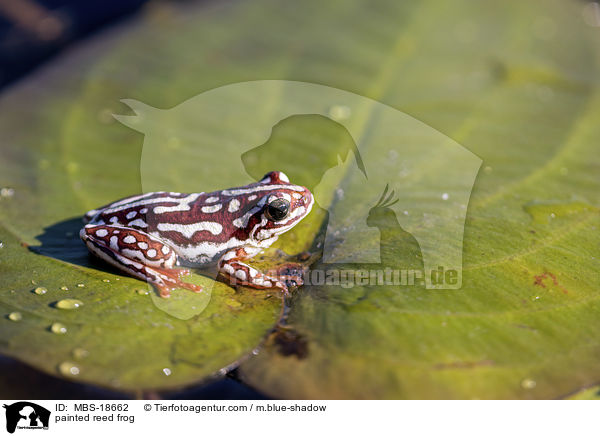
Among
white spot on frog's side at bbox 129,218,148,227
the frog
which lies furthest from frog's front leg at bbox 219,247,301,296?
white spot on frog's side at bbox 129,218,148,227

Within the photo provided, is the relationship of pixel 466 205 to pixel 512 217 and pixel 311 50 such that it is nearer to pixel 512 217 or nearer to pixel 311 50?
pixel 512 217

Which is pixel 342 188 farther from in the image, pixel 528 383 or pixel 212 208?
pixel 528 383

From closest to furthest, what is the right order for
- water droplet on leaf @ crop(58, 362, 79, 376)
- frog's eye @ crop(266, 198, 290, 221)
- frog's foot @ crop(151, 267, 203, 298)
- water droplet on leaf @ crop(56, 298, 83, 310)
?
water droplet on leaf @ crop(58, 362, 79, 376) → water droplet on leaf @ crop(56, 298, 83, 310) → frog's foot @ crop(151, 267, 203, 298) → frog's eye @ crop(266, 198, 290, 221)

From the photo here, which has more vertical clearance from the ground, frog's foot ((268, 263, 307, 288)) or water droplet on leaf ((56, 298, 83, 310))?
frog's foot ((268, 263, 307, 288))

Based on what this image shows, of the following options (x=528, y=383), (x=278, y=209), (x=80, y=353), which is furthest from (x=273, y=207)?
(x=528, y=383)

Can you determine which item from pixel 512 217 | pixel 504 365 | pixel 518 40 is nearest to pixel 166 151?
pixel 512 217

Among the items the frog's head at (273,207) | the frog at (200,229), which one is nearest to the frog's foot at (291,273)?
the frog at (200,229)

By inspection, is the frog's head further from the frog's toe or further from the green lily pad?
the frog's toe
